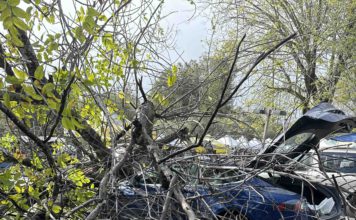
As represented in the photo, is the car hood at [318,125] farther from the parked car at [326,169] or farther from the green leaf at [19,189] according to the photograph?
the green leaf at [19,189]

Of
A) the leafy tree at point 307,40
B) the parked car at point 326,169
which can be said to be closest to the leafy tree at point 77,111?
the parked car at point 326,169

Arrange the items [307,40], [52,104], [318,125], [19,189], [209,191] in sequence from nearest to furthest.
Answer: [52,104] → [19,189] → [209,191] → [318,125] → [307,40]

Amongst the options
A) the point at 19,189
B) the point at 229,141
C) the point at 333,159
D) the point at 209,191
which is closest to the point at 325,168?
the point at 333,159

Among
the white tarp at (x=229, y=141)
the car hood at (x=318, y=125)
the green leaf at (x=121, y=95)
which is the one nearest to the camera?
the green leaf at (x=121, y=95)

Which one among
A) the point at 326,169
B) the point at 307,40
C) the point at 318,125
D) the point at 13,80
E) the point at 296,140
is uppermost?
the point at 307,40

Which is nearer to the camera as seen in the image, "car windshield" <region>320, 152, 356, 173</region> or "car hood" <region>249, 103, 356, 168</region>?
"car windshield" <region>320, 152, 356, 173</region>

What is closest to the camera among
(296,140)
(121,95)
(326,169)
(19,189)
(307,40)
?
(19,189)

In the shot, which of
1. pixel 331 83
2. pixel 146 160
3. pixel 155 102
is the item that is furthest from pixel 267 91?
pixel 146 160

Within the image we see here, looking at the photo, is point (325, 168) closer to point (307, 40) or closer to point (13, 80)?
point (13, 80)

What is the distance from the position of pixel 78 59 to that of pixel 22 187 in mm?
862

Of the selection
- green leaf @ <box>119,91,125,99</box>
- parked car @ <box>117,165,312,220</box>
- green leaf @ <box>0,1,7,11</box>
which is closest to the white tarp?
parked car @ <box>117,165,312,220</box>

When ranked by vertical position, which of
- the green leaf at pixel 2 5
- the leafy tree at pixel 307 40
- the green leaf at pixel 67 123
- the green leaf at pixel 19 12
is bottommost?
the green leaf at pixel 67 123

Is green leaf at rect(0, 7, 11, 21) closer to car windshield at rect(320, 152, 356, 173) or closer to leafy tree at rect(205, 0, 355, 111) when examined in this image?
car windshield at rect(320, 152, 356, 173)

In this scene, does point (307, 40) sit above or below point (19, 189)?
above
